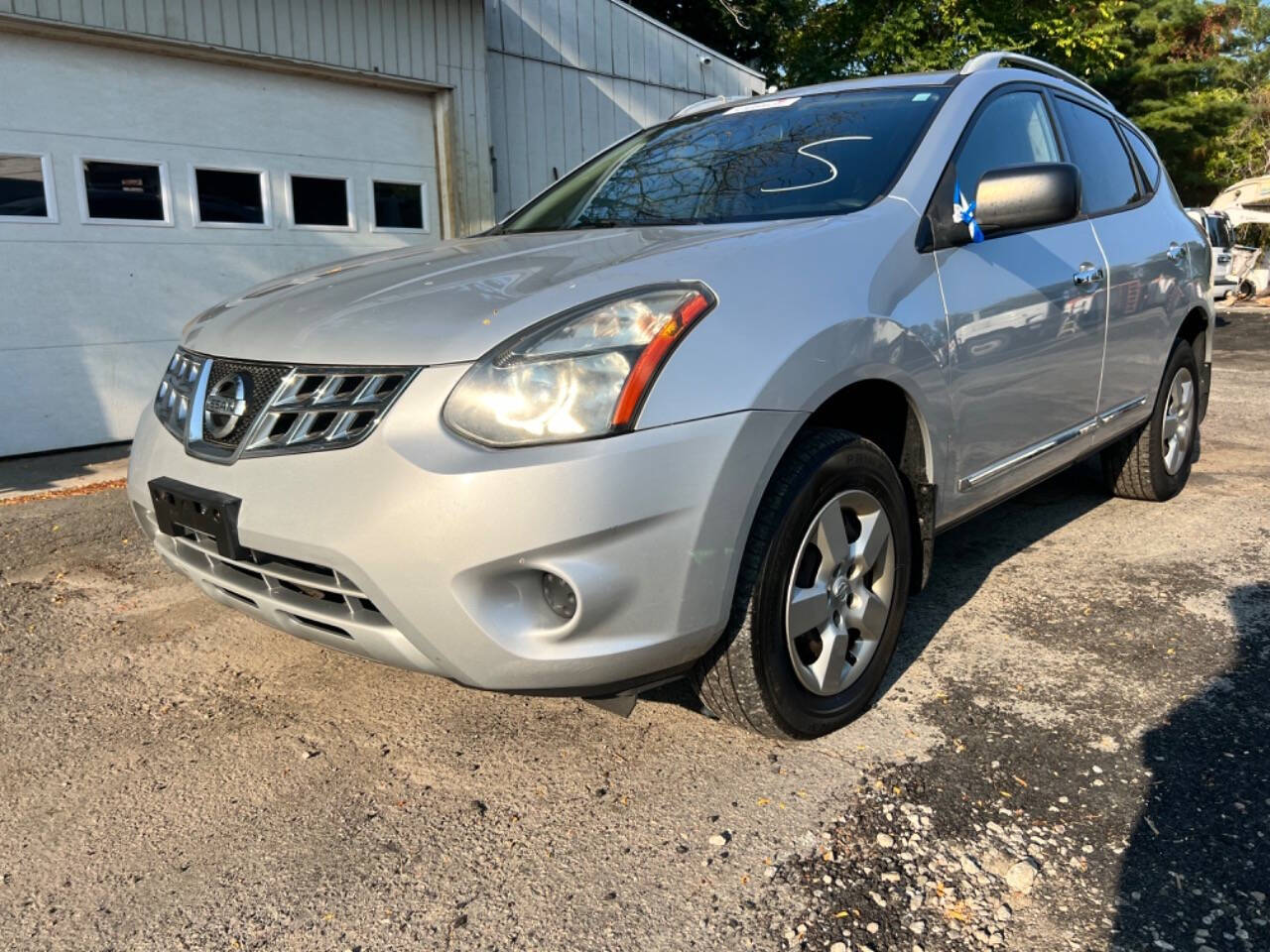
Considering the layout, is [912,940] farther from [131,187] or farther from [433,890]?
[131,187]

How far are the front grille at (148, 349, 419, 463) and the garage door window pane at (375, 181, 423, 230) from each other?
545 centimetres

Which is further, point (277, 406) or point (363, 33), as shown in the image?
point (363, 33)

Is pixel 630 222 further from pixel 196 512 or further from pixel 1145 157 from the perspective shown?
pixel 1145 157

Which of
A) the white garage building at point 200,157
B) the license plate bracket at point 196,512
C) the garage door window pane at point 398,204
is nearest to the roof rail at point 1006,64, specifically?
the license plate bracket at point 196,512

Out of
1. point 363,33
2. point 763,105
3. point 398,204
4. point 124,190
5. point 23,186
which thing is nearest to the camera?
point 763,105

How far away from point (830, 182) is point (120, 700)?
2462mm

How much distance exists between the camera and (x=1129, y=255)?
379 cm

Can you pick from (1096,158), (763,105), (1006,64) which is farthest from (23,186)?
(1096,158)

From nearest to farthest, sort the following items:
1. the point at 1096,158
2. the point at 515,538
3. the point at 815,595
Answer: the point at 515,538, the point at 815,595, the point at 1096,158

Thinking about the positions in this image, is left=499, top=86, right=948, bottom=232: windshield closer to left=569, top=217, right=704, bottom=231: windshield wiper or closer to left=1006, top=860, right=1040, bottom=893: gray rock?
left=569, top=217, right=704, bottom=231: windshield wiper

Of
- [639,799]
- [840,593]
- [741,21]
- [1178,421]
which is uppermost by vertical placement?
[741,21]

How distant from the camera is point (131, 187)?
20.9 feet

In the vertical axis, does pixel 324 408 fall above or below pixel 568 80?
below

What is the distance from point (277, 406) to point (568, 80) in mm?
7485
